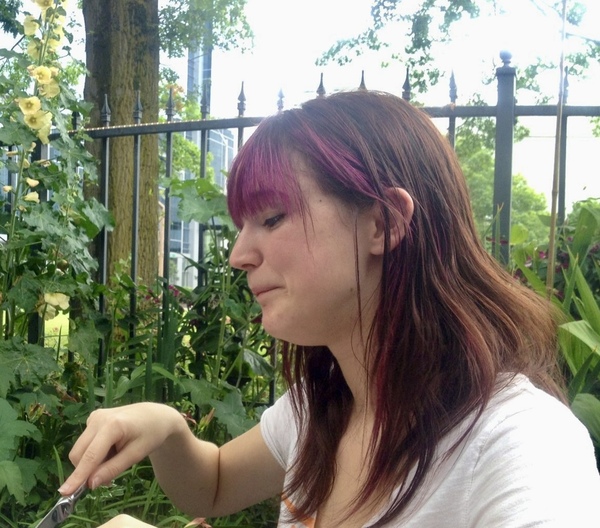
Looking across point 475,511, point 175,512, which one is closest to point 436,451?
point 475,511

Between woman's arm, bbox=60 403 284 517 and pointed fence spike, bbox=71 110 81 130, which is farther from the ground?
pointed fence spike, bbox=71 110 81 130

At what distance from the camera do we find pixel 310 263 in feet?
3.64

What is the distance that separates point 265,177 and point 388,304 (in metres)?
0.29

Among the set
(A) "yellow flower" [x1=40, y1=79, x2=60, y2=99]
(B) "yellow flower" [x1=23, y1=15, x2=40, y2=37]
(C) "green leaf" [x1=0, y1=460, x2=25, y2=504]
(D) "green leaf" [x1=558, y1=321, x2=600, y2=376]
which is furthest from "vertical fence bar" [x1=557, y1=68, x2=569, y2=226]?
(C) "green leaf" [x1=0, y1=460, x2=25, y2=504]

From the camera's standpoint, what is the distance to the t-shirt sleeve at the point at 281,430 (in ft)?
5.04

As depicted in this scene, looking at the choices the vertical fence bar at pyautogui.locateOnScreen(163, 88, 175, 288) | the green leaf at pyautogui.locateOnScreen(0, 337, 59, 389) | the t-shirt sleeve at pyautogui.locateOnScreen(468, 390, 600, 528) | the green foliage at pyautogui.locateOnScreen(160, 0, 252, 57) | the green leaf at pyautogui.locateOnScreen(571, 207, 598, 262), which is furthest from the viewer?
the green foliage at pyautogui.locateOnScreen(160, 0, 252, 57)

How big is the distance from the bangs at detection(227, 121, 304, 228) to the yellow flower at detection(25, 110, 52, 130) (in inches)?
69.1

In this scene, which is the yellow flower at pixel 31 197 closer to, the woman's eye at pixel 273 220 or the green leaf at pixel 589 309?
the woman's eye at pixel 273 220

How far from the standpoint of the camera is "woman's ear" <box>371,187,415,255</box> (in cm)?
110

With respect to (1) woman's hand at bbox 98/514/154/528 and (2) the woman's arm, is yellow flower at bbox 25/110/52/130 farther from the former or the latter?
(1) woman's hand at bbox 98/514/154/528

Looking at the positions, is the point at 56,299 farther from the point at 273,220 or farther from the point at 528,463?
the point at 528,463

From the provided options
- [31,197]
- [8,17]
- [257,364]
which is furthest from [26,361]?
[8,17]

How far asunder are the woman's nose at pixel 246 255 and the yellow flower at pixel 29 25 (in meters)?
2.00

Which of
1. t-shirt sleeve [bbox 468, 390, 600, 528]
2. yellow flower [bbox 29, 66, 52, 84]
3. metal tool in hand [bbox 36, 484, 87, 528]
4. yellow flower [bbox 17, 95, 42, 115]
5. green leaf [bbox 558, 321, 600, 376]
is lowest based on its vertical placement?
metal tool in hand [bbox 36, 484, 87, 528]
